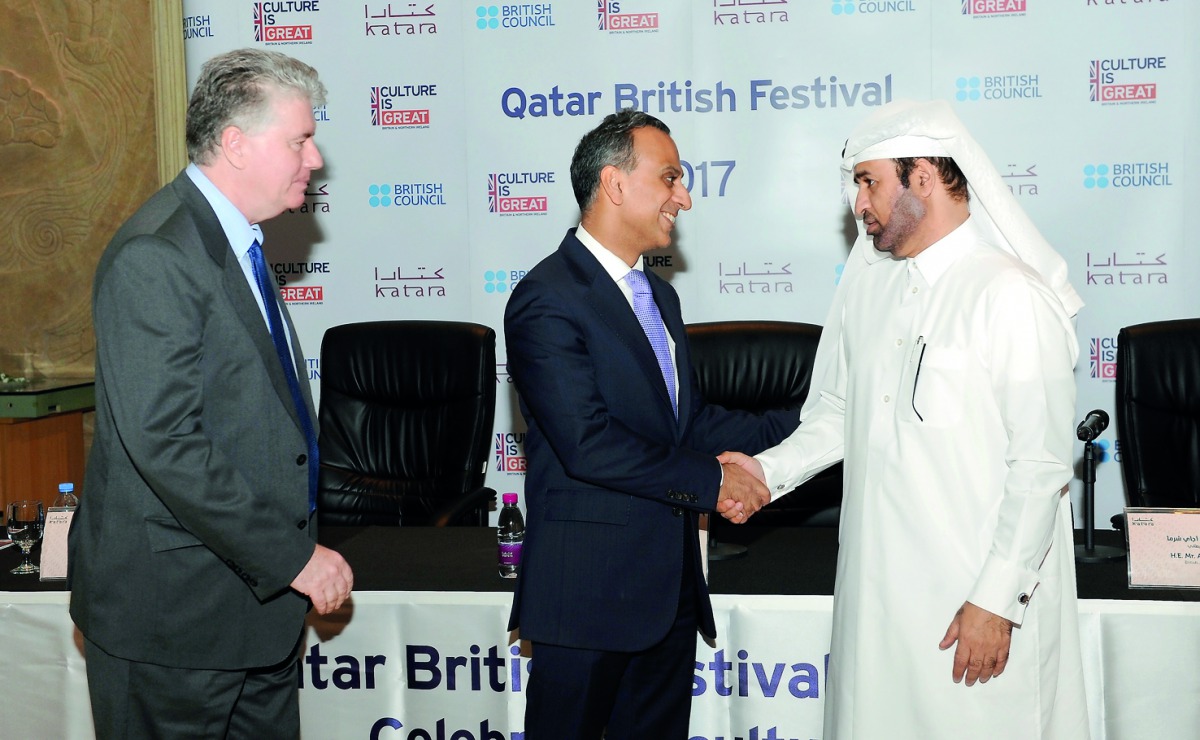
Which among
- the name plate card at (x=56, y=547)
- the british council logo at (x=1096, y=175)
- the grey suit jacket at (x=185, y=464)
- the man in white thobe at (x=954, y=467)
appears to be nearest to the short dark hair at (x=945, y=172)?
the man in white thobe at (x=954, y=467)

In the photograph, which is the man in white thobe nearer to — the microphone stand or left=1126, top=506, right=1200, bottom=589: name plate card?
left=1126, top=506, right=1200, bottom=589: name plate card

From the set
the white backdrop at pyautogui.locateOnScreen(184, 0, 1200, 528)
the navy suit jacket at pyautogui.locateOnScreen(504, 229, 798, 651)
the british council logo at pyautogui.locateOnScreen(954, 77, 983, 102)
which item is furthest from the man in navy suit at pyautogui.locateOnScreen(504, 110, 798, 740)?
the british council logo at pyautogui.locateOnScreen(954, 77, 983, 102)

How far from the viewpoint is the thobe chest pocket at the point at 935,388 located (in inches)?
86.6

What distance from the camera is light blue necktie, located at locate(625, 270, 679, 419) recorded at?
8.60ft

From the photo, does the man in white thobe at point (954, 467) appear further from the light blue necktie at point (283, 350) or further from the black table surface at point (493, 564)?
the light blue necktie at point (283, 350)

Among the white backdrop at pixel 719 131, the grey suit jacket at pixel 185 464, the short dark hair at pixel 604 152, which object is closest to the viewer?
the grey suit jacket at pixel 185 464

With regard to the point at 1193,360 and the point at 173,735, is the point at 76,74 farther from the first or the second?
the point at 1193,360

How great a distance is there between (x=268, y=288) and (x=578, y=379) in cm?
69

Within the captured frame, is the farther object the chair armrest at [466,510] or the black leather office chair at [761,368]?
the black leather office chair at [761,368]

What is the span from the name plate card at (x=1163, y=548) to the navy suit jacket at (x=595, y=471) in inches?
44.1

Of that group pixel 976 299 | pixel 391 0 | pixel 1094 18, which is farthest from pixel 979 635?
pixel 391 0

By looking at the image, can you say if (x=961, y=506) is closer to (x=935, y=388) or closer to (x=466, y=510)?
(x=935, y=388)

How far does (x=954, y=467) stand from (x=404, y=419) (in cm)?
238

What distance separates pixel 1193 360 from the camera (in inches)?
144
